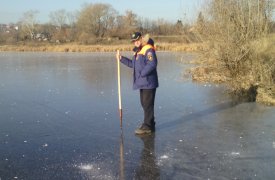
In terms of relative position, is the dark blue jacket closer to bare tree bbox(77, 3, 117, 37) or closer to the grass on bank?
the grass on bank

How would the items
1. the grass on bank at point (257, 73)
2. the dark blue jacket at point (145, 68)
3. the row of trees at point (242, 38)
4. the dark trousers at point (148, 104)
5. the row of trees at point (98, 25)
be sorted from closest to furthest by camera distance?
the dark blue jacket at point (145, 68) → the dark trousers at point (148, 104) → the grass on bank at point (257, 73) → the row of trees at point (242, 38) → the row of trees at point (98, 25)

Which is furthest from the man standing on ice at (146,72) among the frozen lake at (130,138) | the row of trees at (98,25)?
the row of trees at (98,25)

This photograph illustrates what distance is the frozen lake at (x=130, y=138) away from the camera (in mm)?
5074

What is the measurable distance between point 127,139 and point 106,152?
805 millimetres

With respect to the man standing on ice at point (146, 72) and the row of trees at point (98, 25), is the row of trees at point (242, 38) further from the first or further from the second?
the row of trees at point (98, 25)

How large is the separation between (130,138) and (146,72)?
46.2 inches

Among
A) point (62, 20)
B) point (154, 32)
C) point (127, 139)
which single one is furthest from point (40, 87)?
point (62, 20)

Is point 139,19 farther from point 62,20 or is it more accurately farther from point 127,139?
point 127,139

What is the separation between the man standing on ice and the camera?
22.6ft

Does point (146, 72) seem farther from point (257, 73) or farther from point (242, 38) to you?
point (242, 38)

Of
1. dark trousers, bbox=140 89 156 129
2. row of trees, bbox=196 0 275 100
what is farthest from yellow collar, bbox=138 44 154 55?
row of trees, bbox=196 0 275 100

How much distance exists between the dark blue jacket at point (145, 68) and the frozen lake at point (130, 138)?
2.93ft

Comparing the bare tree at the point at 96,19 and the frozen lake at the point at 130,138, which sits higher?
the bare tree at the point at 96,19

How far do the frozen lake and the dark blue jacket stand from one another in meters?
0.89
